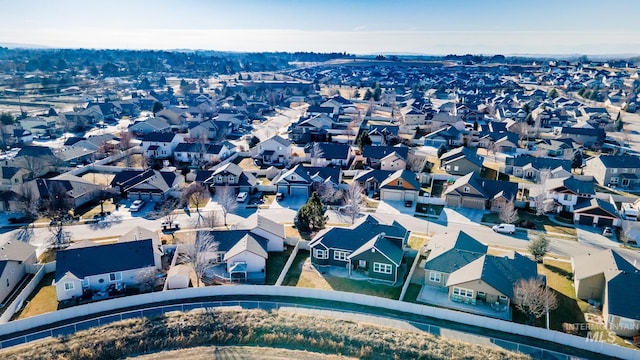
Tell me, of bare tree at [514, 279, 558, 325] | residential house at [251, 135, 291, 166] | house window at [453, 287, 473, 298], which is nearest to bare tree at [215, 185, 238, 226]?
residential house at [251, 135, 291, 166]

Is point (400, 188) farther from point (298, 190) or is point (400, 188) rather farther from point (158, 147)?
point (158, 147)

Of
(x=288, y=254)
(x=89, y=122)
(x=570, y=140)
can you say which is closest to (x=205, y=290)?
(x=288, y=254)

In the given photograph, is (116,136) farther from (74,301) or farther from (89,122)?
(74,301)

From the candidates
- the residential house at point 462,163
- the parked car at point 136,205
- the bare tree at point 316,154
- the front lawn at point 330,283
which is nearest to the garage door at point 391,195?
the residential house at point 462,163

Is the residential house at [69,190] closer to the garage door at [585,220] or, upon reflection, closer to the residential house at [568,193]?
the residential house at [568,193]

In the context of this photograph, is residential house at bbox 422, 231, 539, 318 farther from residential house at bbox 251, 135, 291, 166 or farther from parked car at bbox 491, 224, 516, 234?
residential house at bbox 251, 135, 291, 166

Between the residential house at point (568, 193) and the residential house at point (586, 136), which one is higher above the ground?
the residential house at point (586, 136)
